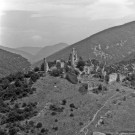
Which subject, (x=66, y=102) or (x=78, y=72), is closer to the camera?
(x=66, y=102)

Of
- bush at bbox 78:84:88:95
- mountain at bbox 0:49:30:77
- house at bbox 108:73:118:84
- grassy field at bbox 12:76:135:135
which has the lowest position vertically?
grassy field at bbox 12:76:135:135

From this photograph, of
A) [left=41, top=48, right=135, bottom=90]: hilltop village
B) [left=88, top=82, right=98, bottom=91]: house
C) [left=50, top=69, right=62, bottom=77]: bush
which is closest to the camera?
[left=88, top=82, right=98, bottom=91]: house

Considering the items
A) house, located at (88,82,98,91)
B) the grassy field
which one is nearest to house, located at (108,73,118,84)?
the grassy field

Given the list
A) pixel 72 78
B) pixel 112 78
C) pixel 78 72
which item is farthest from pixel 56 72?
pixel 112 78

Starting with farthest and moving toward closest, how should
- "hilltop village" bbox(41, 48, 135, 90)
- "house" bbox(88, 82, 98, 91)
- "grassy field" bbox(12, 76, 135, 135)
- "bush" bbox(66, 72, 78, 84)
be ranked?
"hilltop village" bbox(41, 48, 135, 90)
"bush" bbox(66, 72, 78, 84)
"house" bbox(88, 82, 98, 91)
"grassy field" bbox(12, 76, 135, 135)

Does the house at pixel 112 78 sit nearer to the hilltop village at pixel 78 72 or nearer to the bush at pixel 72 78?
the hilltop village at pixel 78 72

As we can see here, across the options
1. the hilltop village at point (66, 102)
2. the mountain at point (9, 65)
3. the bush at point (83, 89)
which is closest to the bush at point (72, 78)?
the hilltop village at point (66, 102)

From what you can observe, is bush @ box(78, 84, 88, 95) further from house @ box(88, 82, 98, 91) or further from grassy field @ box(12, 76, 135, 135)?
house @ box(88, 82, 98, 91)

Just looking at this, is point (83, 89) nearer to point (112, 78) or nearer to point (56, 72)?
point (56, 72)
